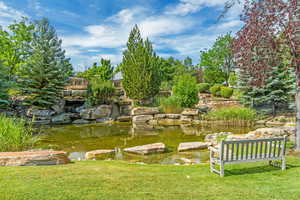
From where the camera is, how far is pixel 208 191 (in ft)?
9.55

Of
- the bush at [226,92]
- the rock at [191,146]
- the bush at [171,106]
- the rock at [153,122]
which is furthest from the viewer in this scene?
the bush at [226,92]

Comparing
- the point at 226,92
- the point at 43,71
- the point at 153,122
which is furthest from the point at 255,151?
the point at 226,92

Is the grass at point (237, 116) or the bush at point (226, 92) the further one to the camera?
the bush at point (226, 92)

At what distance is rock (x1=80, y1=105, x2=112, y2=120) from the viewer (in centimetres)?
1398

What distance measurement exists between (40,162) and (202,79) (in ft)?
90.8

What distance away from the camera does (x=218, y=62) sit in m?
25.8

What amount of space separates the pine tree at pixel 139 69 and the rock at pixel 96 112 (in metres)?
2.39

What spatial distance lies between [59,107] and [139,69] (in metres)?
6.37

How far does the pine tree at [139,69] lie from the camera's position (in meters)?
15.4

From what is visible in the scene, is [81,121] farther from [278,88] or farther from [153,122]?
[278,88]

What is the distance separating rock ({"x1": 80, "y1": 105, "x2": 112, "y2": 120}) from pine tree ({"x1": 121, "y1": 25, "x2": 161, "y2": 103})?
7.85ft

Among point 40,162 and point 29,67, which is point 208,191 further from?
point 29,67

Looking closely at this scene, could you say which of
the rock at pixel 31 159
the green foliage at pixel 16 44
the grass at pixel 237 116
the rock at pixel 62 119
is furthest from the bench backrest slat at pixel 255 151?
the green foliage at pixel 16 44

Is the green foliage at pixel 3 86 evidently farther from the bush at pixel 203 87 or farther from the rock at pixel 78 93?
the bush at pixel 203 87
